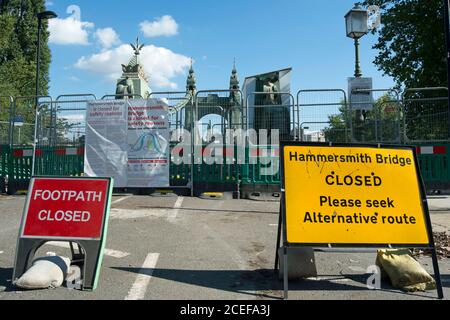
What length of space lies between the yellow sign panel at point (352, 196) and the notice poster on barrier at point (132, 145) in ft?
23.5

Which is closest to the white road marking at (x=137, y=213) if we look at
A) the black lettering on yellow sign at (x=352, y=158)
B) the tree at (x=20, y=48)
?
the black lettering on yellow sign at (x=352, y=158)

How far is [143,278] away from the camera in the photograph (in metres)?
4.61

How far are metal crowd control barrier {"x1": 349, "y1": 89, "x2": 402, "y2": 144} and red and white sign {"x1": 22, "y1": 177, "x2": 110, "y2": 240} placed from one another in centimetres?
917

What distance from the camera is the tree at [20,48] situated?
1518 inches

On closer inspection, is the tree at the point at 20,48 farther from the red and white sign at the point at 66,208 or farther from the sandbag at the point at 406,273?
the sandbag at the point at 406,273

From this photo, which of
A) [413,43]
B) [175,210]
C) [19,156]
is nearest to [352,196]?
[175,210]

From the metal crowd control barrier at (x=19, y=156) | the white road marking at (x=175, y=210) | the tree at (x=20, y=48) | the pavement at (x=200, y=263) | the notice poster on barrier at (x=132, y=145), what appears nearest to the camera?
the pavement at (x=200, y=263)

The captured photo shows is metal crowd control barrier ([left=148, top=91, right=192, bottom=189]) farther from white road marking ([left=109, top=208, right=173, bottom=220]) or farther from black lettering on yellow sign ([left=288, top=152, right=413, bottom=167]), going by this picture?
black lettering on yellow sign ([left=288, top=152, right=413, bottom=167])

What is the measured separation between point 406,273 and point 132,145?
27.8 feet

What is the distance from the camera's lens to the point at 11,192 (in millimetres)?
12148

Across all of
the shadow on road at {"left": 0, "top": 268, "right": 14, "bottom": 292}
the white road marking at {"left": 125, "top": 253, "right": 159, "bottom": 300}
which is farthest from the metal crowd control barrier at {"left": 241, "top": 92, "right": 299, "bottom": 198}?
the shadow on road at {"left": 0, "top": 268, "right": 14, "bottom": 292}

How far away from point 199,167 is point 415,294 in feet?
26.2

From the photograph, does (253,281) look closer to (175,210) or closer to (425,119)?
(175,210)

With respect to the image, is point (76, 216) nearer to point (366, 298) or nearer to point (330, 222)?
point (330, 222)
